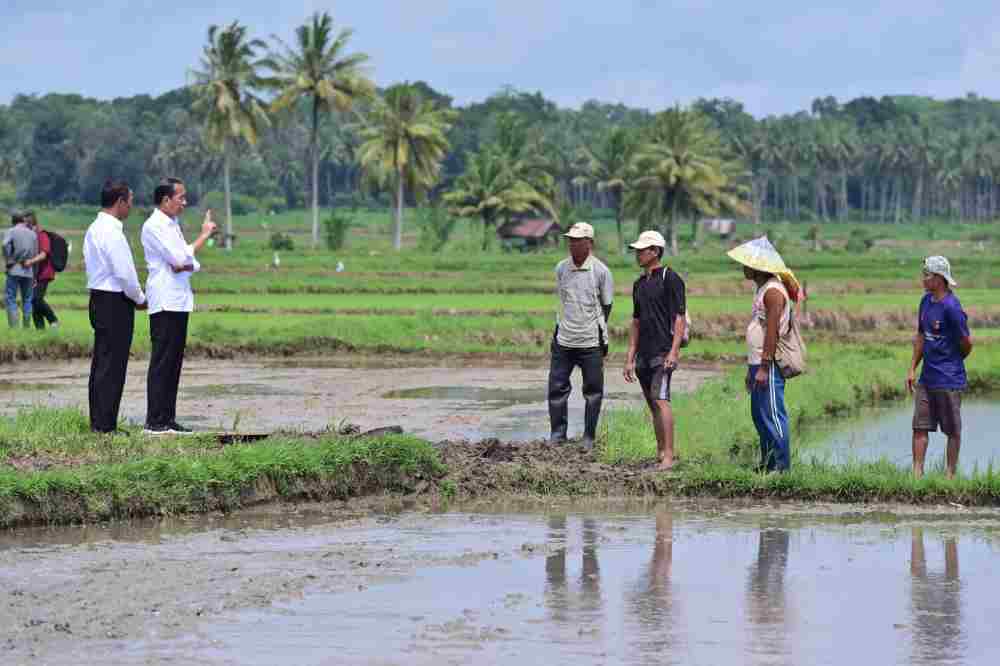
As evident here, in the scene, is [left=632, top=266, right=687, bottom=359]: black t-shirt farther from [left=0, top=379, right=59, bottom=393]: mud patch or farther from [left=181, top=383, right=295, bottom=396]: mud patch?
[left=0, top=379, right=59, bottom=393]: mud patch

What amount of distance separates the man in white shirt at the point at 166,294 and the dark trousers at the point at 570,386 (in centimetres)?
278

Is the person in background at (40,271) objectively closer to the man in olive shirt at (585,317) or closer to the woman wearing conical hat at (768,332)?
the man in olive shirt at (585,317)

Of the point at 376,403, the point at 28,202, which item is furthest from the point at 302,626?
the point at 28,202

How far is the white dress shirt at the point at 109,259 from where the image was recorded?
10656 millimetres

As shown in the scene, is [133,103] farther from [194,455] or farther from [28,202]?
[194,455]

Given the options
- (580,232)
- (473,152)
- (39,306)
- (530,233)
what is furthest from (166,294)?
(473,152)

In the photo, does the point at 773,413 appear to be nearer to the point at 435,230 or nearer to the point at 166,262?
the point at 166,262

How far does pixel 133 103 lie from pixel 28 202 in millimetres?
35642

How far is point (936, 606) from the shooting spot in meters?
6.98

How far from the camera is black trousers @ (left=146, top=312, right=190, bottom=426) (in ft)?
35.6

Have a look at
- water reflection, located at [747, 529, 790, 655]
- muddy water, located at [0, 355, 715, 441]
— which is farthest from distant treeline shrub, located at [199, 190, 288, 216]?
water reflection, located at [747, 529, 790, 655]

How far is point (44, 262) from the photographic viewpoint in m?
21.3

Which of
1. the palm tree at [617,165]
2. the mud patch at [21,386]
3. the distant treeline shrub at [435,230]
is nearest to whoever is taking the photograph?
the mud patch at [21,386]

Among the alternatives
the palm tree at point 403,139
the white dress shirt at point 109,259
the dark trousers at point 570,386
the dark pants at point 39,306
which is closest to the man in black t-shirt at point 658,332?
the dark trousers at point 570,386
